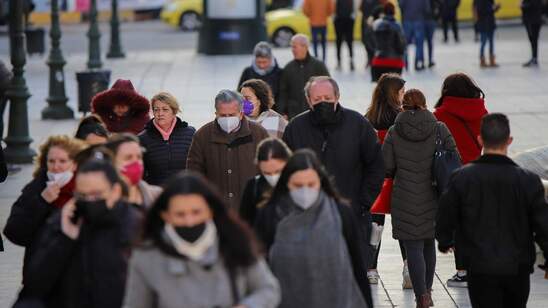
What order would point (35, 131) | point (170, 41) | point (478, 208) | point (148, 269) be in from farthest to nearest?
point (170, 41) < point (35, 131) < point (478, 208) < point (148, 269)

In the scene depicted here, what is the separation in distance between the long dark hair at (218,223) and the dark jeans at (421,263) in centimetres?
457

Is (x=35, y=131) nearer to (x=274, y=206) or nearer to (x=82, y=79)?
(x=82, y=79)

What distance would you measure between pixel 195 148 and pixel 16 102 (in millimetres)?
8739

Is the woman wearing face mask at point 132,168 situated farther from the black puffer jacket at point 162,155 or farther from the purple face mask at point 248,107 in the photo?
the purple face mask at point 248,107

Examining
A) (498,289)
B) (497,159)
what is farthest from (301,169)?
(498,289)

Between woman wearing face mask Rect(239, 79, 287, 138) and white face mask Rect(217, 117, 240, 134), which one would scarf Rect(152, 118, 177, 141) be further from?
woman wearing face mask Rect(239, 79, 287, 138)

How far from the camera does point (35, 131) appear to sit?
69.2ft

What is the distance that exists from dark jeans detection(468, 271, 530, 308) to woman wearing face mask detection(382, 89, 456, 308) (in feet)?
6.99

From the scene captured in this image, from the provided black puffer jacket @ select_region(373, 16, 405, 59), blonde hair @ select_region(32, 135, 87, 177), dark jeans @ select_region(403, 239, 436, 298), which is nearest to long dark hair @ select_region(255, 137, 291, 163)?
blonde hair @ select_region(32, 135, 87, 177)

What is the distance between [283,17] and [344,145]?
25.8 meters

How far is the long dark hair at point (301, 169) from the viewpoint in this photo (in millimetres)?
7047

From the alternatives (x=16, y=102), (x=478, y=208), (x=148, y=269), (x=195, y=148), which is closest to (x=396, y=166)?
(x=195, y=148)

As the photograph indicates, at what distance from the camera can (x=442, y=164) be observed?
1040 centimetres

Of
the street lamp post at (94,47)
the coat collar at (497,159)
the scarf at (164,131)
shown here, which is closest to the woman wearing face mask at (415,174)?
the scarf at (164,131)
